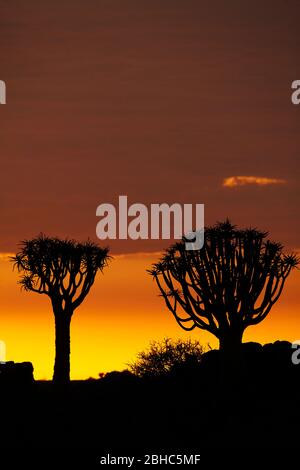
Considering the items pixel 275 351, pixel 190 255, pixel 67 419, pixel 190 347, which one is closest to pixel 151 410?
pixel 67 419

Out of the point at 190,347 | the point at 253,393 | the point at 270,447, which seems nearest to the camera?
the point at 270,447

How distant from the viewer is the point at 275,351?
3544cm

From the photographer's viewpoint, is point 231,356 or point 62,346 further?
point 62,346

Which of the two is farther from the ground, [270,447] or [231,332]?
[231,332]

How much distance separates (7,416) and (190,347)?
45.7 ft

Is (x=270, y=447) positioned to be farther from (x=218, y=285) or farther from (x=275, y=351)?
(x=275, y=351)

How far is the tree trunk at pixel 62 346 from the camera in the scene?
3609 cm

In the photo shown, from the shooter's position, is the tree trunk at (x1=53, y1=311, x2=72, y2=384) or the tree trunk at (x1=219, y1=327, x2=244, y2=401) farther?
the tree trunk at (x1=53, y1=311, x2=72, y2=384)

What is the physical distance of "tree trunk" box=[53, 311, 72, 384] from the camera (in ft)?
118

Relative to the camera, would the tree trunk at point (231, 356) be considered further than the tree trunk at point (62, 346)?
No

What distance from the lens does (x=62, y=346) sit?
119 feet

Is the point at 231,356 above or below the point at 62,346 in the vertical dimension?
below

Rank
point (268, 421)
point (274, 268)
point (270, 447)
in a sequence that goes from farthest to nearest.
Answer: point (274, 268)
point (268, 421)
point (270, 447)
